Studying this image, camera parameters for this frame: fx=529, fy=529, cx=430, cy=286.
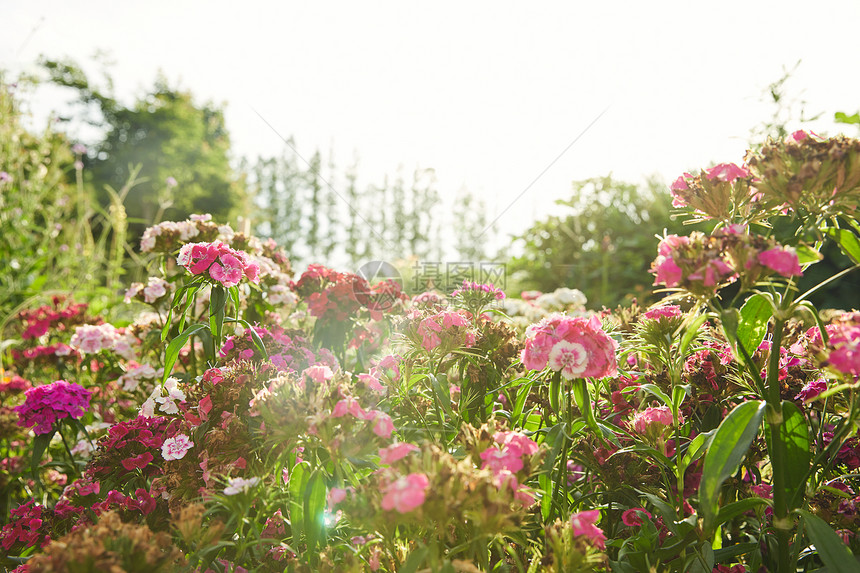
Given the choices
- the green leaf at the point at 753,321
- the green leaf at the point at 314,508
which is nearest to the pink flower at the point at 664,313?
the green leaf at the point at 753,321

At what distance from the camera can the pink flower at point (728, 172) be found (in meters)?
1.15

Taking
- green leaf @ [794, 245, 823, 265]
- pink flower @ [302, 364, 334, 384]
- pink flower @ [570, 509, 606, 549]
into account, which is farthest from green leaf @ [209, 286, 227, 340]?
green leaf @ [794, 245, 823, 265]

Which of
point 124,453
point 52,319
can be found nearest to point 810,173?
point 124,453

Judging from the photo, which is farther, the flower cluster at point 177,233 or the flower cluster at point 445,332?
the flower cluster at point 177,233

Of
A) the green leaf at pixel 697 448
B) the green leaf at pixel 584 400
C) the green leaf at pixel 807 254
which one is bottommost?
the green leaf at pixel 697 448

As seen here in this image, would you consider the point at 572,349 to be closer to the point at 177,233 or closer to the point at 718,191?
the point at 718,191

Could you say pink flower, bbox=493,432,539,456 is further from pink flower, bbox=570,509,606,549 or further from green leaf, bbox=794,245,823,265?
green leaf, bbox=794,245,823,265

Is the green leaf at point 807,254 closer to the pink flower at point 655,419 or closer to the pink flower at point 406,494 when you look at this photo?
the pink flower at point 655,419

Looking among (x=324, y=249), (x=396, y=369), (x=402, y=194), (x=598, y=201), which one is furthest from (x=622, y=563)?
(x=324, y=249)

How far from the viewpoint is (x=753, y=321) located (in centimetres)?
121

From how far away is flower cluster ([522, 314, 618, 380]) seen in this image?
1140 mm

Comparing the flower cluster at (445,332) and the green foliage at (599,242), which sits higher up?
the green foliage at (599,242)

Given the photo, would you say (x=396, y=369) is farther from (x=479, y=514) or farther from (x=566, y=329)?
(x=479, y=514)

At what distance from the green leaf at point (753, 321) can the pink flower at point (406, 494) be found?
2.75 ft
